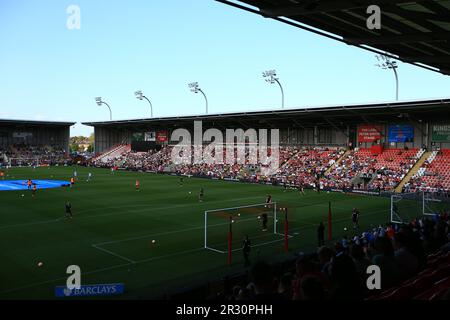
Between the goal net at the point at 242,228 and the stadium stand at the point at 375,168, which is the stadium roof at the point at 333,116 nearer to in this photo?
the stadium stand at the point at 375,168

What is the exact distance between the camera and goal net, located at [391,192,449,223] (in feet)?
92.4

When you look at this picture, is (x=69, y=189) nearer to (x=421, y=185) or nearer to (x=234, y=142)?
(x=234, y=142)

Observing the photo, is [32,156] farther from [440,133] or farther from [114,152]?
[440,133]

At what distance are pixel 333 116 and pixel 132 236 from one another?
1598 inches

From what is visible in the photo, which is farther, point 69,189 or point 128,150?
point 128,150

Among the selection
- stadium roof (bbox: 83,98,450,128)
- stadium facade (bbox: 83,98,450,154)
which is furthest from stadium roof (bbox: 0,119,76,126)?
stadium roof (bbox: 83,98,450,128)

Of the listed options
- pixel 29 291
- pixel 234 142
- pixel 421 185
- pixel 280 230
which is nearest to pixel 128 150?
pixel 234 142

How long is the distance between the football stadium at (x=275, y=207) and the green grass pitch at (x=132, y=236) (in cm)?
11

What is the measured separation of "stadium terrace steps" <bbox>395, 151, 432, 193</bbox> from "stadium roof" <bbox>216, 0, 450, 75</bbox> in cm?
3367

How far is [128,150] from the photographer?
3649 inches

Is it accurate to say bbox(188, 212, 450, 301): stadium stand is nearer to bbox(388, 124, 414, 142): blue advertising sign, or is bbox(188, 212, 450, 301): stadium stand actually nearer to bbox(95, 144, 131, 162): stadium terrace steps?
bbox(388, 124, 414, 142): blue advertising sign

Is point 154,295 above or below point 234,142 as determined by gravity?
below
